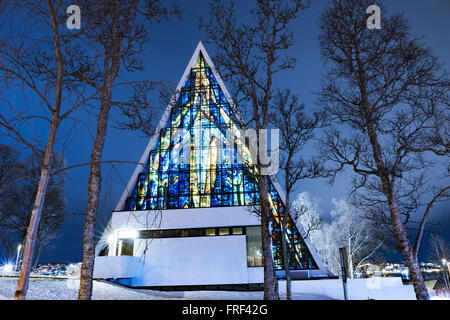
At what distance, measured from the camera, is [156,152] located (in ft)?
69.3

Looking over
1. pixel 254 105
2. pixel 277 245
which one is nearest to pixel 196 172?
pixel 277 245

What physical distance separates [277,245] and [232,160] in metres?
6.41

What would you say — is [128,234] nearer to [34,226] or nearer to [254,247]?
[254,247]

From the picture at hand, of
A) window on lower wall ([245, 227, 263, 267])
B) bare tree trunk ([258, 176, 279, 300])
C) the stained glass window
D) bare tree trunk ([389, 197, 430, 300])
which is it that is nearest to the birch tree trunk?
bare tree trunk ([258, 176, 279, 300])

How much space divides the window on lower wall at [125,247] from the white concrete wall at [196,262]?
93cm

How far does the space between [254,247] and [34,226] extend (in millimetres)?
14514

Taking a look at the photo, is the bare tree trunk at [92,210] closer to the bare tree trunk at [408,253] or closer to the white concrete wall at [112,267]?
the bare tree trunk at [408,253]

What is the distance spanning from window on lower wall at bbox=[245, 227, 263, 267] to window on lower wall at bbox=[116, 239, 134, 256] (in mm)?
7196

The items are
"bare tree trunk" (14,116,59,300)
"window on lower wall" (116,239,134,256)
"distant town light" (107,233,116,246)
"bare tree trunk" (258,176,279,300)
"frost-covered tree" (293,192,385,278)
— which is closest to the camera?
"bare tree trunk" (14,116,59,300)

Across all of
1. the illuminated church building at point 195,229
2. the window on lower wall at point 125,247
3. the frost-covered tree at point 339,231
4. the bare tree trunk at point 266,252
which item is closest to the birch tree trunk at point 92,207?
the bare tree trunk at point 266,252

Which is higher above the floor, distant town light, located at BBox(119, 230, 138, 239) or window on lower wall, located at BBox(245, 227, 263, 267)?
distant town light, located at BBox(119, 230, 138, 239)

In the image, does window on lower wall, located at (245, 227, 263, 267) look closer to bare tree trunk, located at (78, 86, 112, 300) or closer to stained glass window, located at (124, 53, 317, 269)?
stained glass window, located at (124, 53, 317, 269)

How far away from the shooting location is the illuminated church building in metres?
16.1
